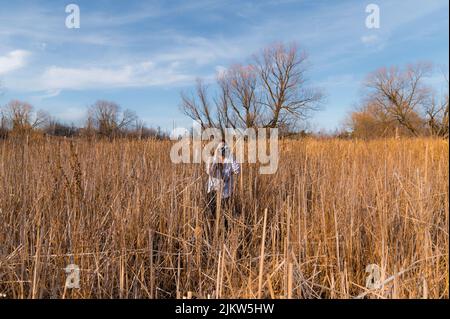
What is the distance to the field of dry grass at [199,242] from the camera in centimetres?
125

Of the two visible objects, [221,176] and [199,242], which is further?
[221,176]

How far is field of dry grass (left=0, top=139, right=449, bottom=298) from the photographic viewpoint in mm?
1247

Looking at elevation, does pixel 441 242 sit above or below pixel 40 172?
below

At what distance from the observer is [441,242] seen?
154cm

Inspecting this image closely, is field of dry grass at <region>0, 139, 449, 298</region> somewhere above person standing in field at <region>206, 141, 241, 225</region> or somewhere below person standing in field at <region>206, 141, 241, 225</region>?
below

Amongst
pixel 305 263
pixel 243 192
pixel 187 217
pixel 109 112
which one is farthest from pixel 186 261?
pixel 109 112

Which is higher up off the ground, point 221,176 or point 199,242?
point 221,176

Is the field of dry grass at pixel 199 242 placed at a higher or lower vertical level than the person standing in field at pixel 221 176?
lower

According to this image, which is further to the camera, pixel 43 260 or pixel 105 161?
pixel 105 161

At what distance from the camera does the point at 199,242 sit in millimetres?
1542

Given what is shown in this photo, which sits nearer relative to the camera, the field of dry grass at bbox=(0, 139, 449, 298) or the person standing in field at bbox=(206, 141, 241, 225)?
the field of dry grass at bbox=(0, 139, 449, 298)
